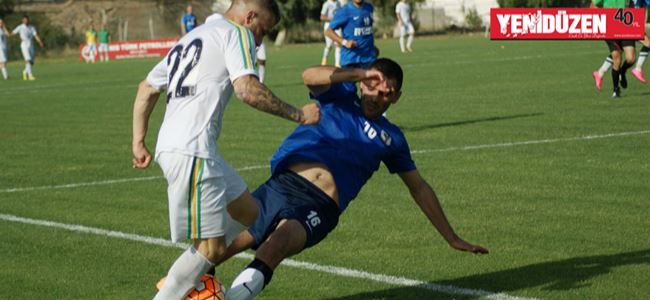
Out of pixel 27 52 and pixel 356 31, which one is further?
pixel 27 52

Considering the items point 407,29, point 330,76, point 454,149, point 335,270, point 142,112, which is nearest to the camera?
point 142,112

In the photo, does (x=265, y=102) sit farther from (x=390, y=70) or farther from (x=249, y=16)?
(x=390, y=70)

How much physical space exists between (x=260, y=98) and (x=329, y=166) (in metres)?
1.33

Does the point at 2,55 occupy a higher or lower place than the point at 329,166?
lower

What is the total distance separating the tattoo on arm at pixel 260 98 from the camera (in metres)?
5.84

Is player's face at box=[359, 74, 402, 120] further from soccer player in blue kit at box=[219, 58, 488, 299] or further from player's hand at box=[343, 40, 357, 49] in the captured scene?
player's hand at box=[343, 40, 357, 49]

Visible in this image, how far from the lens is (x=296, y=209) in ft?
22.6

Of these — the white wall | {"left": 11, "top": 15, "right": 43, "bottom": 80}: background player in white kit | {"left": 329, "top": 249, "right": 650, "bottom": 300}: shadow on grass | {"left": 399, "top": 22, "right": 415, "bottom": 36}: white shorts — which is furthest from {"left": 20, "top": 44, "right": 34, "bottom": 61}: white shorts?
the white wall

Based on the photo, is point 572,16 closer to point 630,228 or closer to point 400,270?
point 630,228

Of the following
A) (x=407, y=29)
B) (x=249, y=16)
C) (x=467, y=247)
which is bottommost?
(x=407, y=29)

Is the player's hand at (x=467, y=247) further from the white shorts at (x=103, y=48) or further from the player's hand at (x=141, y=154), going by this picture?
the white shorts at (x=103, y=48)

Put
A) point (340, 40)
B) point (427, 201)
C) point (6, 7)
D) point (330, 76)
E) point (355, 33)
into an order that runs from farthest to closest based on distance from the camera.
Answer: point (6, 7), point (355, 33), point (340, 40), point (427, 201), point (330, 76)

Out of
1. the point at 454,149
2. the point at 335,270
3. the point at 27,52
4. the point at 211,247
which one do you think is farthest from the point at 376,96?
the point at 27,52

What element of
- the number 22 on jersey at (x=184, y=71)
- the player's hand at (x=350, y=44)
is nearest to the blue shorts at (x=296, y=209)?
the number 22 on jersey at (x=184, y=71)
